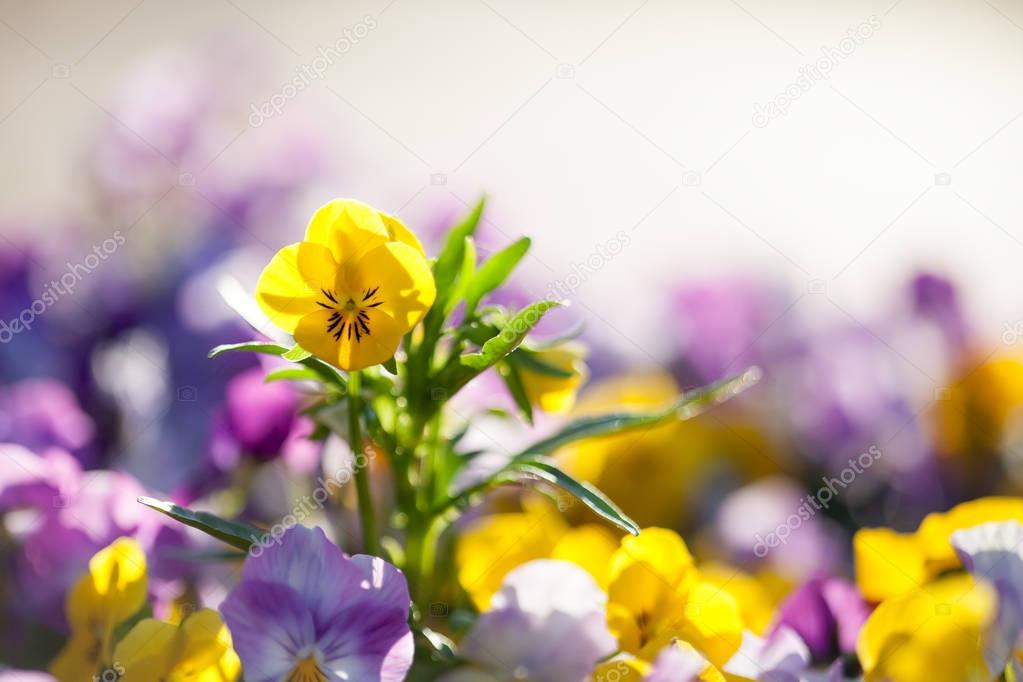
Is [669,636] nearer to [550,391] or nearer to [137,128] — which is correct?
[550,391]

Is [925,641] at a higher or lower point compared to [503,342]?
lower

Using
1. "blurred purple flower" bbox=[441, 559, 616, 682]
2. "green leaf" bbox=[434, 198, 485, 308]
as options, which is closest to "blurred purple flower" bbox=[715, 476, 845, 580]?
"blurred purple flower" bbox=[441, 559, 616, 682]

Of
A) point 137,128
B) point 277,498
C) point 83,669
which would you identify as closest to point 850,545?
point 277,498

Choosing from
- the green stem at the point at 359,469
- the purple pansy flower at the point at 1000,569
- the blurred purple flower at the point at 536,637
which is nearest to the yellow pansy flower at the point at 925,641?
the purple pansy flower at the point at 1000,569

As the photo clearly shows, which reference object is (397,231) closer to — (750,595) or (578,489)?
(578,489)

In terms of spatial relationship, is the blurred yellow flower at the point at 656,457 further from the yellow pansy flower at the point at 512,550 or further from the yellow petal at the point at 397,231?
the yellow petal at the point at 397,231
